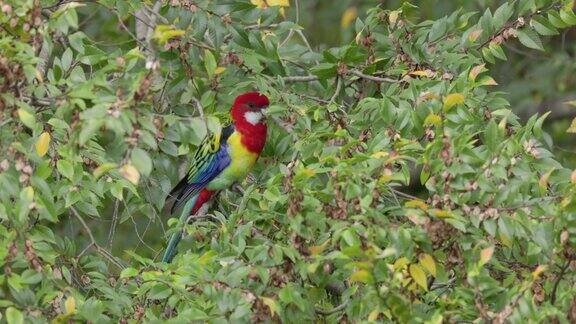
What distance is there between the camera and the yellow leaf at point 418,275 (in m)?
4.06

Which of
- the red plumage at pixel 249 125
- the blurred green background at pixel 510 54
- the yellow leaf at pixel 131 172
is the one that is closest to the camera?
the yellow leaf at pixel 131 172

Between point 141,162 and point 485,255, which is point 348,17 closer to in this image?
point 485,255

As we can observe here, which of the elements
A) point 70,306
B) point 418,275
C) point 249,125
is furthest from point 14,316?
point 249,125

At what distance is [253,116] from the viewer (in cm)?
614

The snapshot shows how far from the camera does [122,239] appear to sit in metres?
8.68

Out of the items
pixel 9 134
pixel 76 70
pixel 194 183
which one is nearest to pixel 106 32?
pixel 194 183

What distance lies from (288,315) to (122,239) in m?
4.50

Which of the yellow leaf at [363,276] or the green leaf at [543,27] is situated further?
the green leaf at [543,27]

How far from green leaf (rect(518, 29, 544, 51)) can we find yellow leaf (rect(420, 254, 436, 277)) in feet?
5.45

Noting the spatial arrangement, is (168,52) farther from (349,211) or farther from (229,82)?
(349,211)

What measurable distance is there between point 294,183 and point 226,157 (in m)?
2.26

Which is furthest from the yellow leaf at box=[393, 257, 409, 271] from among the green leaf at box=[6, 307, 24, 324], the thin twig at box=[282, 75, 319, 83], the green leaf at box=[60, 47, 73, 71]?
the thin twig at box=[282, 75, 319, 83]

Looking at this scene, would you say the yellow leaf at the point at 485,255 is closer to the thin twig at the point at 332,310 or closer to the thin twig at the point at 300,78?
the thin twig at the point at 332,310

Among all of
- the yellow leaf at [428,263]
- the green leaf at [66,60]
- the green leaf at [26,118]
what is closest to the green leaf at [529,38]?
the yellow leaf at [428,263]
